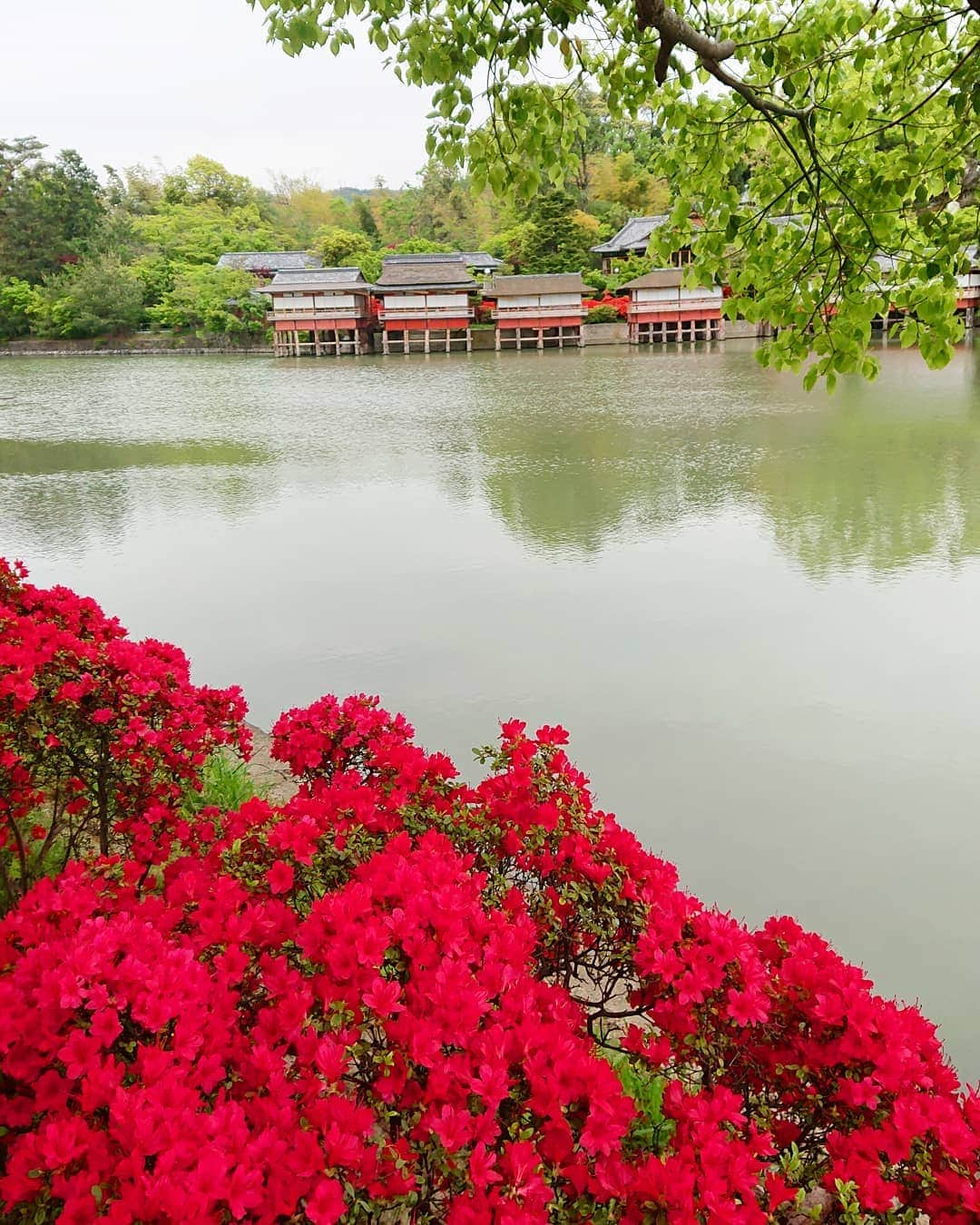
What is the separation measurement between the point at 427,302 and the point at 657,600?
964 inches

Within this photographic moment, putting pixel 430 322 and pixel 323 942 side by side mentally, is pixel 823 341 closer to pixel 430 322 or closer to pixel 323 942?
pixel 323 942

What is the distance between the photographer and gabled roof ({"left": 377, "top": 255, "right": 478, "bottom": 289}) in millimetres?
27156

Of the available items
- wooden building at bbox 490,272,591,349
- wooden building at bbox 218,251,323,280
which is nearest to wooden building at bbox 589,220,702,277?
wooden building at bbox 490,272,591,349

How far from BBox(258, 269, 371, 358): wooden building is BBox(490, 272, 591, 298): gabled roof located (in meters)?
4.38

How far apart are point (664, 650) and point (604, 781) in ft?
4.24

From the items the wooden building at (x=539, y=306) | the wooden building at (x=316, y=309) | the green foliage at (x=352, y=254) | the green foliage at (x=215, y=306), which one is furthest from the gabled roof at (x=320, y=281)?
the wooden building at (x=539, y=306)

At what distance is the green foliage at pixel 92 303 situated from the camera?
1146 inches

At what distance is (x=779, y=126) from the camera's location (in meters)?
2.90

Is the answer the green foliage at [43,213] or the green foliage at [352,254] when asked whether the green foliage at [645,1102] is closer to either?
the green foliage at [352,254]

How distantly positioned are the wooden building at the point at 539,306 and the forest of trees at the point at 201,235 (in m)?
2.55

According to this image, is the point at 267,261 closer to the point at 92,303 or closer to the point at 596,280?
the point at 92,303

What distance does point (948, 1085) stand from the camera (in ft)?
3.63

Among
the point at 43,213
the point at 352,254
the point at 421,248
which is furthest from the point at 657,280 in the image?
the point at 43,213

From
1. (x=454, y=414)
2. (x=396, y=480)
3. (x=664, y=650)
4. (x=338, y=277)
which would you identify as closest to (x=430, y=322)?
(x=338, y=277)
